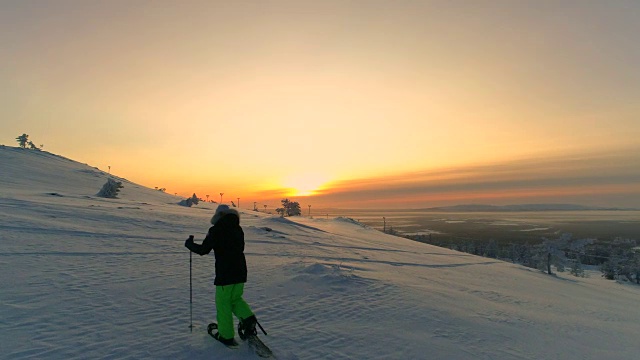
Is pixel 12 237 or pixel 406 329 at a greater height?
pixel 12 237

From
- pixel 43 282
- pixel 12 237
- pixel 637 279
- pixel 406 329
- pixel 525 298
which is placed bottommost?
pixel 637 279

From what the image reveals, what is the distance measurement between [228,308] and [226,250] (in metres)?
0.99

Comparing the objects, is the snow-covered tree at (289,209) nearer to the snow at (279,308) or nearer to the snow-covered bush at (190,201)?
the snow-covered bush at (190,201)

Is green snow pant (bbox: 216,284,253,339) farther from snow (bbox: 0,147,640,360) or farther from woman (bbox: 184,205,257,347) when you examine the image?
snow (bbox: 0,147,640,360)

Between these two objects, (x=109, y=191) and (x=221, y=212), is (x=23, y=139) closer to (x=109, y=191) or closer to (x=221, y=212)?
(x=109, y=191)

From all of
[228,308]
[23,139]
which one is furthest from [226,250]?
[23,139]

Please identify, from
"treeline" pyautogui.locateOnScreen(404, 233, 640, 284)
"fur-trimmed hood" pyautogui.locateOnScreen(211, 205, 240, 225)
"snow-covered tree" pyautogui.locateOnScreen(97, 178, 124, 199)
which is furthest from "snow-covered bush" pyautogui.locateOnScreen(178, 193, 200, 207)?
"treeline" pyautogui.locateOnScreen(404, 233, 640, 284)

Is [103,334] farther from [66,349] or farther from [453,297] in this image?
[453,297]

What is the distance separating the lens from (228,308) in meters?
6.28

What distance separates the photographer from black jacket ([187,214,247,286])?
6.29 meters

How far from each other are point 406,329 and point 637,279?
262ft

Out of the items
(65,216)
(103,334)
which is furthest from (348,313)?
(65,216)

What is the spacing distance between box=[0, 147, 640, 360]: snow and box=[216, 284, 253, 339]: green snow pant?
0.33m

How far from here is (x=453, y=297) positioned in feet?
37.6
